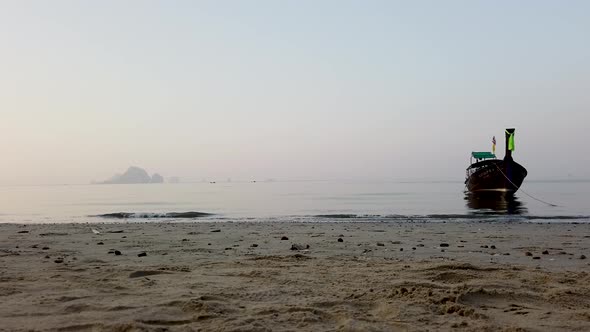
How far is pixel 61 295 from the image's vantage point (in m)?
4.67

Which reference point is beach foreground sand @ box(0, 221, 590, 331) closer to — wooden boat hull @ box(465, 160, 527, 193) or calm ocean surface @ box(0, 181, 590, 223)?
calm ocean surface @ box(0, 181, 590, 223)

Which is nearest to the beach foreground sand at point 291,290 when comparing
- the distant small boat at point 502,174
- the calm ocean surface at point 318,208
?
the calm ocean surface at point 318,208

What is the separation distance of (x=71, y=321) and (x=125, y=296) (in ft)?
3.00

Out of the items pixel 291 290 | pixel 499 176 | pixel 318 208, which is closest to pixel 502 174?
pixel 499 176

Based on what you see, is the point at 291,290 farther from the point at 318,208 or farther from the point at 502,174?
the point at 502,174

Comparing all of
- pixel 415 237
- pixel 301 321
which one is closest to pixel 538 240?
pixel 415 237

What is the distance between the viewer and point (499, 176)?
146ft

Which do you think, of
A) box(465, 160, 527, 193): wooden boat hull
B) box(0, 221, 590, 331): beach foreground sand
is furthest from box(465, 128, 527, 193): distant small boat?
box(0, 221, 590, 331): beach foreground sand

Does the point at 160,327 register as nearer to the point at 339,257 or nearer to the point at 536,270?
the point at 339,257

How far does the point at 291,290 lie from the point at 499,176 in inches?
1755

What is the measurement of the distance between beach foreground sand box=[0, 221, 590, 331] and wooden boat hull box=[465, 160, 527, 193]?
37996mm

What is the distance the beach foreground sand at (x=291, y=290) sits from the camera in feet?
12.5

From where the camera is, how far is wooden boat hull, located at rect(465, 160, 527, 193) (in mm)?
43812

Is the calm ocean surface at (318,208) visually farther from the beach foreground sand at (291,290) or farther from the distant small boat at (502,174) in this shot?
the beach foreground sand at (291,290)
